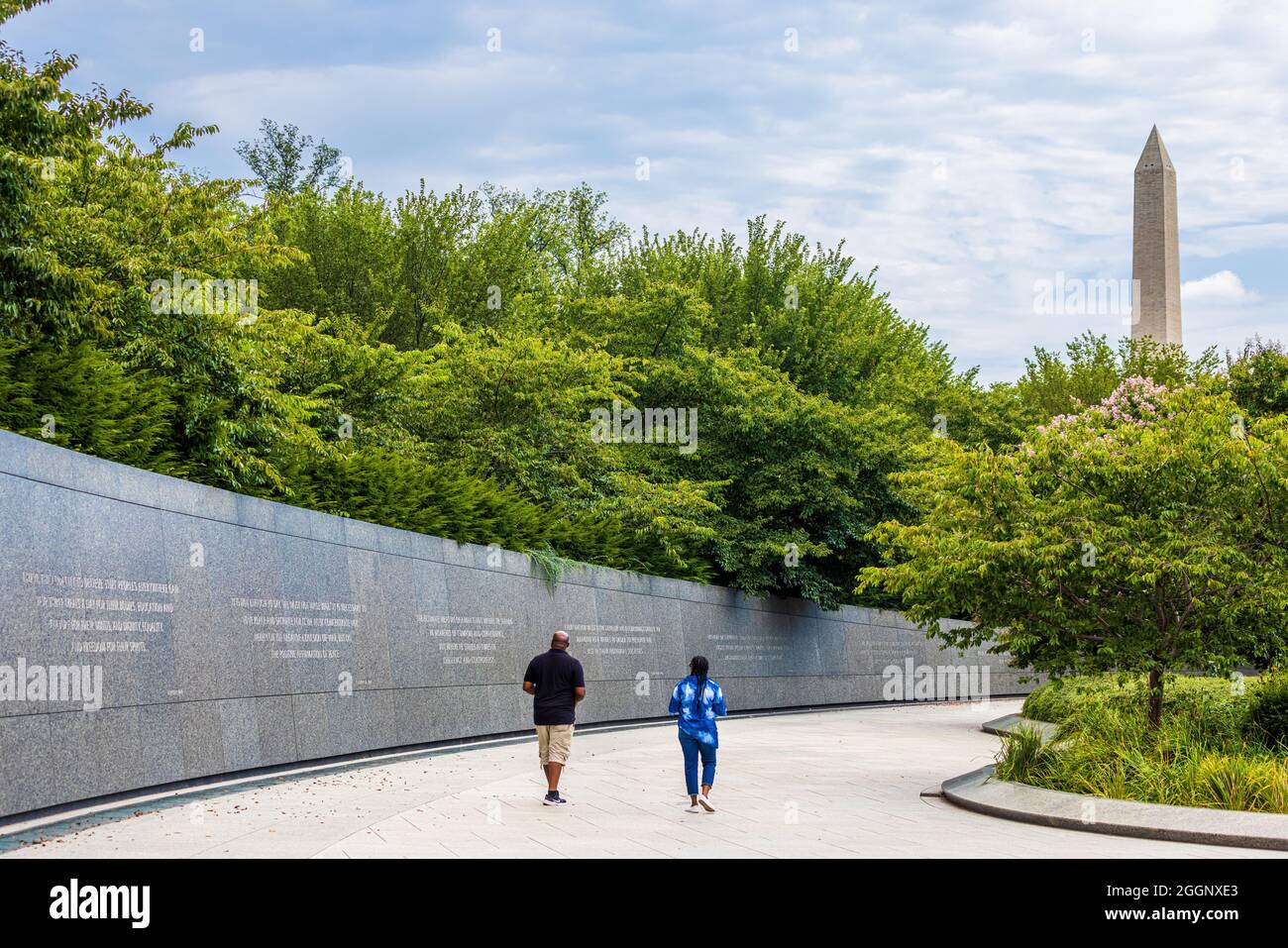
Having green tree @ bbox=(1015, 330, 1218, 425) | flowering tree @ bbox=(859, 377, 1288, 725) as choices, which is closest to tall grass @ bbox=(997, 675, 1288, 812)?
flowering tree @ bbox=(859, 377, 1288, 725)

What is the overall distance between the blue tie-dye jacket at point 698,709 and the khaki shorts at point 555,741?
3.96 ft

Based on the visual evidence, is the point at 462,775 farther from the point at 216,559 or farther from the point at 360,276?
the point at 360,276

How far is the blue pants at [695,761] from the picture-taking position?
12859 mm

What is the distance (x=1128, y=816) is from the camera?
1161 cm

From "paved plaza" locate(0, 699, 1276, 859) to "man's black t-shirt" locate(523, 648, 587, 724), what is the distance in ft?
2.89

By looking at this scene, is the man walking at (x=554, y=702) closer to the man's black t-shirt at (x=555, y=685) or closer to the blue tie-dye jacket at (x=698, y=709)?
the man's black t-shirt at (x=555, y=685)

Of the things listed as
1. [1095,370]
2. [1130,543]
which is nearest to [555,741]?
[1130,543]

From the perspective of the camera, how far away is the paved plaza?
10.1 m

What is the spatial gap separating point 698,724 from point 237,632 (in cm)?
534

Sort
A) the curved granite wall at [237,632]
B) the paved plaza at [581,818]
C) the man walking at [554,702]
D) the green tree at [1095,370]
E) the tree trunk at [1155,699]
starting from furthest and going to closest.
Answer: the green tree at [1095,370] < the tree trunk at [1155,699] < the man walking at [554,702] < the curved granite wall at [237,632] < the paved plaza at [581,818]

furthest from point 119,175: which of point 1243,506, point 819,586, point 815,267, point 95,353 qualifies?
point 815,267

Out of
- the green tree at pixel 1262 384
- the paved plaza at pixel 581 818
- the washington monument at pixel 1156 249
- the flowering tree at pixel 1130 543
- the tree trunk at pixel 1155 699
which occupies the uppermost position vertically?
the washington monument at pixel 1156 249

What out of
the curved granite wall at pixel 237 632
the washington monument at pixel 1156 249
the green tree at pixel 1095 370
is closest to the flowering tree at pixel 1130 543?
the curved granite wall at pixel 237 632

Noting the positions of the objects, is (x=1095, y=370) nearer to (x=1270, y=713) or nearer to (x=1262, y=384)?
(x=1262, y=384)
